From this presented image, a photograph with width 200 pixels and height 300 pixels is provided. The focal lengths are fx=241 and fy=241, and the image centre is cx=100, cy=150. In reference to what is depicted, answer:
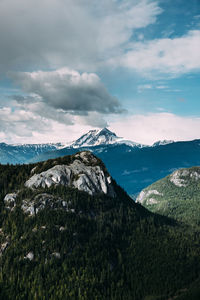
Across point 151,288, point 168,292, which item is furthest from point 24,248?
point 168,292

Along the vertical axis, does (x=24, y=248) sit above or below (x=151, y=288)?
above

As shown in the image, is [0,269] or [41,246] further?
[41,246]

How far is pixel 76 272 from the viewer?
189125 mm

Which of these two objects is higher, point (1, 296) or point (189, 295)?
point (1, 296)

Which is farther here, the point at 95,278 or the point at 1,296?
the point at 95,278

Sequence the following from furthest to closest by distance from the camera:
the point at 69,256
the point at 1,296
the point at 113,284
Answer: the point at 69,256 < the point at 113,284 < the point at 1,296

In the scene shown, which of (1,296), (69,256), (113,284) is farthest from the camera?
(69,256)

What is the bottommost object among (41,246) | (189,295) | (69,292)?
(189,295)

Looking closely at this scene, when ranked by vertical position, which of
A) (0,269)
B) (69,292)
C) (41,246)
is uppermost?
(41,246)

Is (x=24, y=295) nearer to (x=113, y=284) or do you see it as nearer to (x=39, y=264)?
(x=39, y=264)

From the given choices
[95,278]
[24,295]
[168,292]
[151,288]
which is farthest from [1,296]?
[168,292]

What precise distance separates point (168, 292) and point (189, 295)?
641 inches

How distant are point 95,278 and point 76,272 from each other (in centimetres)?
1550

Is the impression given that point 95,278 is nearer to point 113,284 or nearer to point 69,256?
point 113,284
